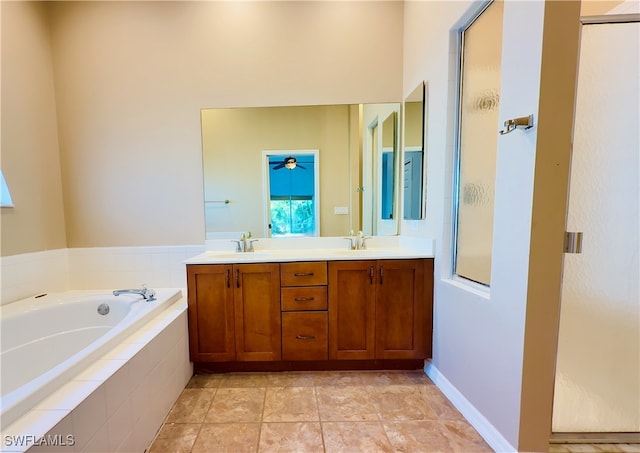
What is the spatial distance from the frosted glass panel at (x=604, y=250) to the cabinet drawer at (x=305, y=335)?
1271 millimetres

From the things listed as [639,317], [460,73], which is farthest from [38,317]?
[639,317]

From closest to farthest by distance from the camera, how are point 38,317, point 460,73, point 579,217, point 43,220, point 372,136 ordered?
point 579,217, point 460,73, point 38,317, point 43,220, point 372,136

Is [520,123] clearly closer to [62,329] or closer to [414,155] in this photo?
[414,155]

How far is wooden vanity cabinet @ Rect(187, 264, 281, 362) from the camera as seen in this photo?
178 cm

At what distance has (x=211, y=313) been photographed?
1794 millimetres

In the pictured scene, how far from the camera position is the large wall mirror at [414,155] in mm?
1858

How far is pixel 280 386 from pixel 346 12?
279 centimetres

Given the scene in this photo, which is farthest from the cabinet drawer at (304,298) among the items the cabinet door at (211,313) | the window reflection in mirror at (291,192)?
the window reflection in mirror at (291,192)

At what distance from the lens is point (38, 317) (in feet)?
5.52

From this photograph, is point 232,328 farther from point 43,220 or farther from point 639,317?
point 639,317

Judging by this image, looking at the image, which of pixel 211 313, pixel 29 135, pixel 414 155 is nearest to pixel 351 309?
pixel 211 313

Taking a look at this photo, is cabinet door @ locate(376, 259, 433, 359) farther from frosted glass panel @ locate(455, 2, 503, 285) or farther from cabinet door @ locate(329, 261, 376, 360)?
frosted glass panel @ locate(455, 2, 503, 285)

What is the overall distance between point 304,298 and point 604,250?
1.64 m

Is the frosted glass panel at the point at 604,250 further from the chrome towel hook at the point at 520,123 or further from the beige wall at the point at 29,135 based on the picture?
the beige wall at the point at 29,135
